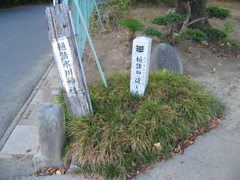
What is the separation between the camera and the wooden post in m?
2.87

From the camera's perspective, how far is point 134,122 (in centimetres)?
324

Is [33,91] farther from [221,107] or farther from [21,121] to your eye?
[221,107]

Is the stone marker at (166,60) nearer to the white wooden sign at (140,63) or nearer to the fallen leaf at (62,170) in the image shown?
the white wooden sign at (140,63)

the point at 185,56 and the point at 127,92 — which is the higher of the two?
the point at 127,92

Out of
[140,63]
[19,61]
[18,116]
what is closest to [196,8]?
[140,63]

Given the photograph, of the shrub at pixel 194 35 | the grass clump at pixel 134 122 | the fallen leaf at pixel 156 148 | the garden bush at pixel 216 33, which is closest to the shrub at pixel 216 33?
the garden bush at pixel 216 33

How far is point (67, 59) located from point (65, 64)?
74 millimetres

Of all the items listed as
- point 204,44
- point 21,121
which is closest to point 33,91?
point 21,121

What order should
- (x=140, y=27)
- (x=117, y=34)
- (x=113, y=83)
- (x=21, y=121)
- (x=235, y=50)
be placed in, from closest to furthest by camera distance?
(x=21, y=121), (x=113, y=83), (x=140, y=27), (x=235, y=50), (x=117, y=34)

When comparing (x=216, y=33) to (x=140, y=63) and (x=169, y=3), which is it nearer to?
(x=140, y=63)

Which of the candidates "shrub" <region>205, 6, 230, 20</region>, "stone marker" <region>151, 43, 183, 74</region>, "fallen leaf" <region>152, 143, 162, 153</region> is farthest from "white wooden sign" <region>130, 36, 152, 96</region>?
"shrub" <region>205, 6, 230, 20</region>

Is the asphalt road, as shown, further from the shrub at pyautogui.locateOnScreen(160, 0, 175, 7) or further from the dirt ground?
the shrub at pyautogui.locateOnScreen(160, 0, 175, 7)

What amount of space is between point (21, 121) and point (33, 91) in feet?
3.77

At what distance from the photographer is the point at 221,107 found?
4047 millimetres
